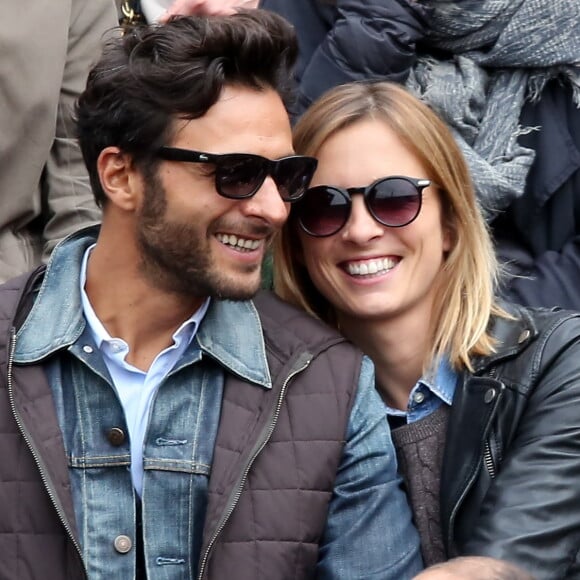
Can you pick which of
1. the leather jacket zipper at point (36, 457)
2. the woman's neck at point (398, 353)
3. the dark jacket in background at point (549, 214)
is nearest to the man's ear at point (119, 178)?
the leather jacket zipper at point (36, 457)

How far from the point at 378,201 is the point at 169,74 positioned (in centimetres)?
60

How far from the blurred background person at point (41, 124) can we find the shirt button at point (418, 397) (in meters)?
1.15

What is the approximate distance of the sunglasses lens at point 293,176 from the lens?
2.99 metres

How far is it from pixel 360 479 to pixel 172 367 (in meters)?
0.50

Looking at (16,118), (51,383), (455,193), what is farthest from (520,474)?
(16,118)

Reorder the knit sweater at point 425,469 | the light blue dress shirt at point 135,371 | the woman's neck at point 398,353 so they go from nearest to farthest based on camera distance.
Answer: the light blue dress shirt at point 135,371
the knit sweater at point 425,469
the woman's neck at point 398,353

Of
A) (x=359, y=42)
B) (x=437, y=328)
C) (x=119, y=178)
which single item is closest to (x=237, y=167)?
(x=119, y=178)

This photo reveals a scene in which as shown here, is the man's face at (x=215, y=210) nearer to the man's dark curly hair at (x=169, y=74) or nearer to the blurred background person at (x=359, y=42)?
the man's dark curly hair at (x=169, y=74)

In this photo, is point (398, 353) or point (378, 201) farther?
point (398, 353)

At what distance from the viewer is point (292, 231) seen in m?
3.37

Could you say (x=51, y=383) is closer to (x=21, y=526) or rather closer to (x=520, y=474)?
(x=21, y=526)

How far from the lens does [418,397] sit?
3.16 m

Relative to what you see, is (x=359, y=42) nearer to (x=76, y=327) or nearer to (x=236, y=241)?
(x=236, y=241)

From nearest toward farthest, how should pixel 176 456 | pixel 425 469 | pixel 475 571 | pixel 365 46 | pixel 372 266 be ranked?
1. pixel 475 571
2. pixel 176 456
3. pixel 425 469
4. pixel 372 266
5. pixel 365 46
